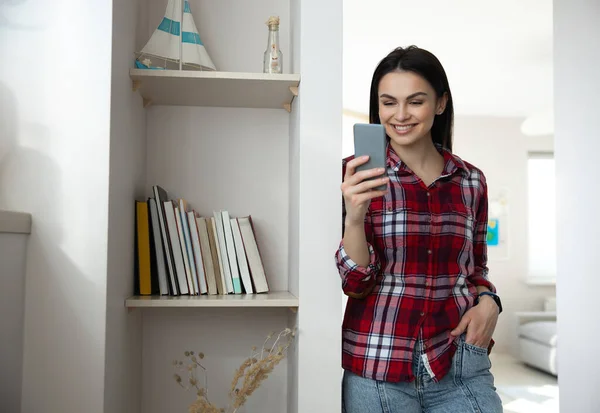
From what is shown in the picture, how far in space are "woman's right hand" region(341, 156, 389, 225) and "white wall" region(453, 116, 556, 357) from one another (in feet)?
19.1

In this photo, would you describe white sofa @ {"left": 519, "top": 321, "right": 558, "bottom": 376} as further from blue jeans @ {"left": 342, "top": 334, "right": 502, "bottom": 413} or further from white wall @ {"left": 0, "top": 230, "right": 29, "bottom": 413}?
white wall @ {"left": 0, "top": 230, "right": 29, "bottom": 413}

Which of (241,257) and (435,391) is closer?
(435,391)

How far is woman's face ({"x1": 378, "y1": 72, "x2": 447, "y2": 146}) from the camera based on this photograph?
1.40 meters

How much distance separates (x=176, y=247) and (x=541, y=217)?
6257mm

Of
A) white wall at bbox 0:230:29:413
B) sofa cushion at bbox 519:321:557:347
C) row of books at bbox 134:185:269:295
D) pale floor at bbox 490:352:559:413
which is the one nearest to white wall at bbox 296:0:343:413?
row of books at bbox 134:185:269:295

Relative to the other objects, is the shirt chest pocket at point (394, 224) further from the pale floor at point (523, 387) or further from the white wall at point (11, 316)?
the pale floor at point (523, 387)

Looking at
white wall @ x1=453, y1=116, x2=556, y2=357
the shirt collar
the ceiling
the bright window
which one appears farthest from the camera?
the bright window

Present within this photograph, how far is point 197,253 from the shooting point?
65.4 inches

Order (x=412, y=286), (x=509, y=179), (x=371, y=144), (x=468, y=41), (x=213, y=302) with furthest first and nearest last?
(x=509, y=179) < (x=468, y=41) < (x=213, y=302) < (x=412, y=286) < (x=371, y=144)

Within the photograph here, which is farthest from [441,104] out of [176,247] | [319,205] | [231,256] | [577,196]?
[577,196]

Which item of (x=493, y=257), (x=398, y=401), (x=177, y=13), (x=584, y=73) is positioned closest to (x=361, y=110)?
(x=493, y=257)

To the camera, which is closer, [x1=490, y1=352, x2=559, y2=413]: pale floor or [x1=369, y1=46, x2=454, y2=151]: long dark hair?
[x1=369, y1=46, x2=454, y2=151]: long dark hair

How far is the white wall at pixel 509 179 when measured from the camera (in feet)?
22.4

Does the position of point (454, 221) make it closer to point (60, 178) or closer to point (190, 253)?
point (190, 253)
